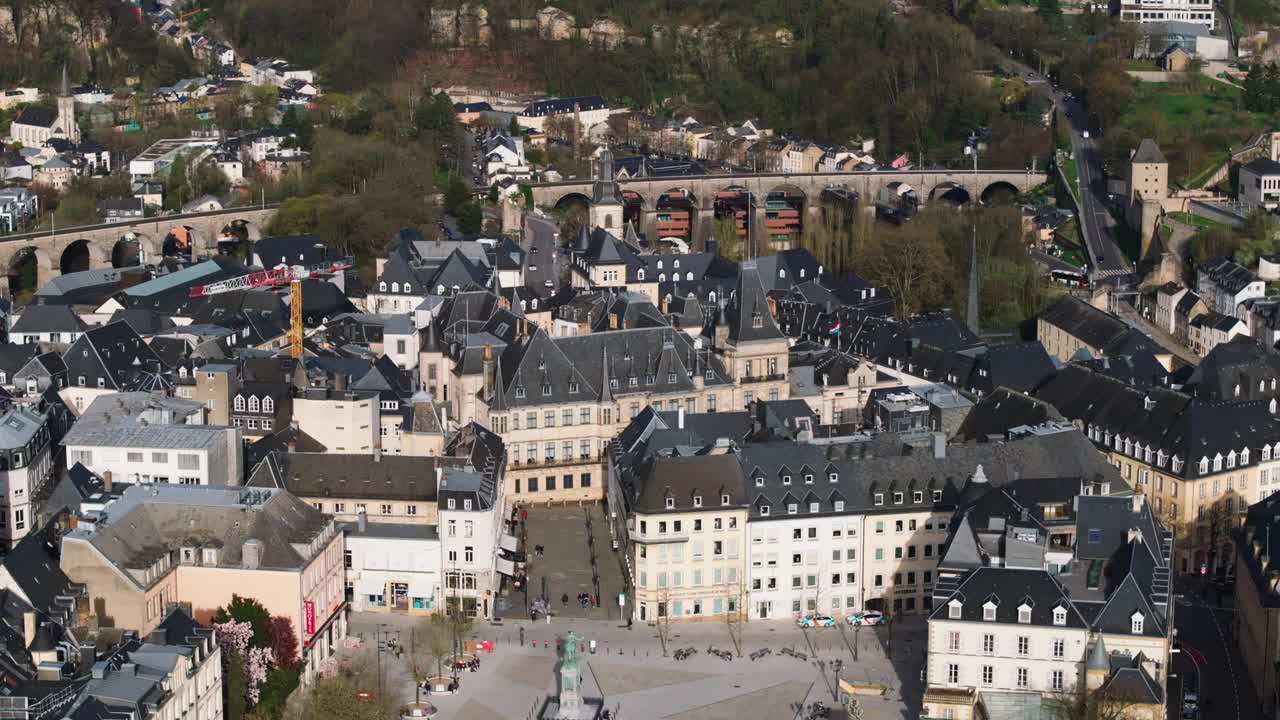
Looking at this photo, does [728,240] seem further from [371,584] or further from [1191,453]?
[371,584]

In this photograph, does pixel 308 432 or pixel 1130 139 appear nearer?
pixel 308 432

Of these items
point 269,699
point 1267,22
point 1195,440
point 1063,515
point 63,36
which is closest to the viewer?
point 269,699

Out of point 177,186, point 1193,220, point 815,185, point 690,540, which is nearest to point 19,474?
point 690,540

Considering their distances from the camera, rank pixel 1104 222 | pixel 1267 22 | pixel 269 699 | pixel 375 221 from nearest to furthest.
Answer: pixel 269 699
pixel 375 221
pixel 1104 222
pixel 1267 22

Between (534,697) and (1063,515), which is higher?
(1063,515)

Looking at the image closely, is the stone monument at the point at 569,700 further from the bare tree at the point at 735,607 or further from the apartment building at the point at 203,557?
the bare tree at the point at 735,607

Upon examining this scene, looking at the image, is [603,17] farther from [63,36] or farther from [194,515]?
[194,515]

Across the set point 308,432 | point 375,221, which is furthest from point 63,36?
point 308,432
